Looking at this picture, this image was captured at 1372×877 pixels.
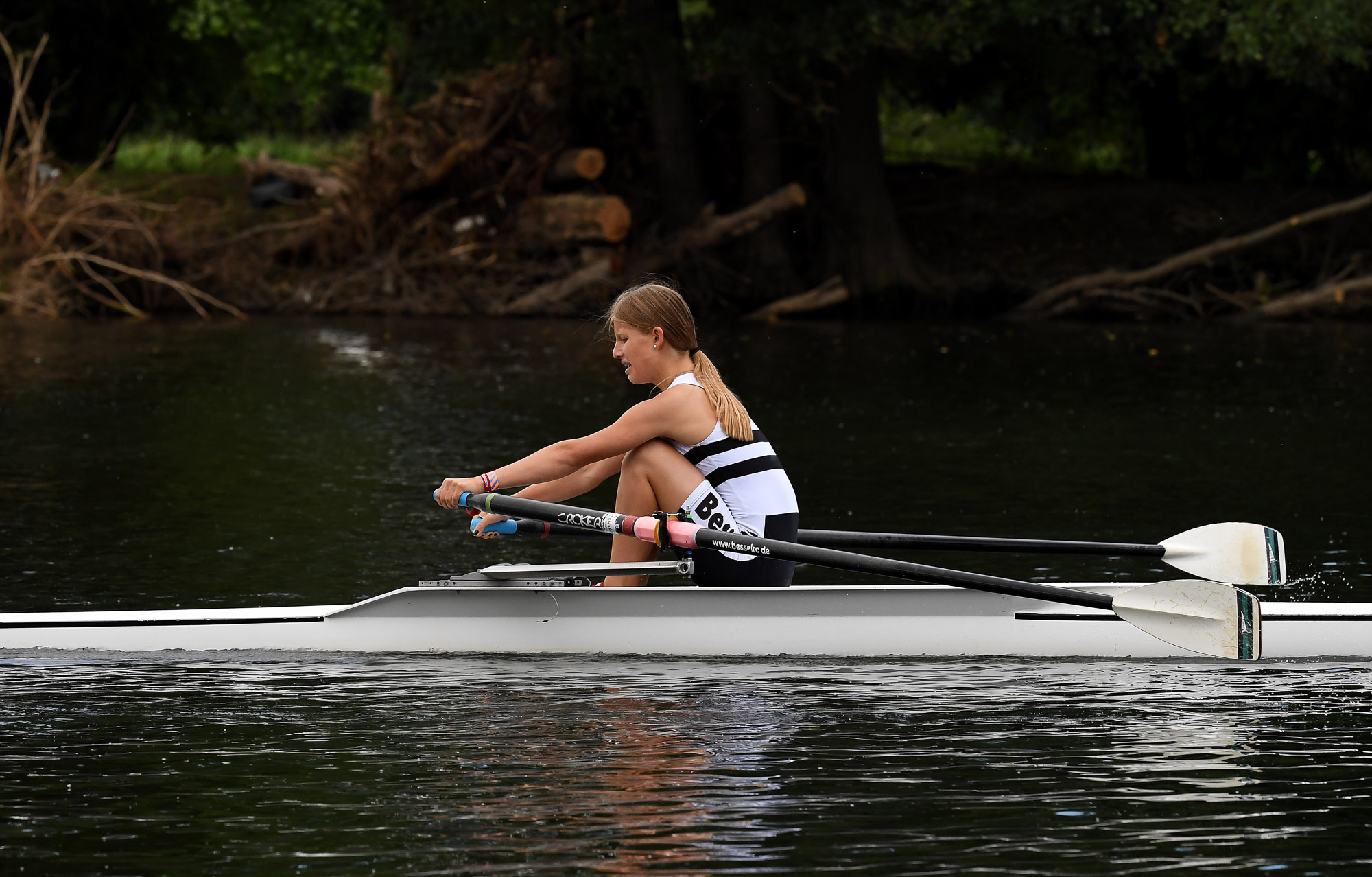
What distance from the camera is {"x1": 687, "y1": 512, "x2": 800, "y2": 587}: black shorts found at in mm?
7223

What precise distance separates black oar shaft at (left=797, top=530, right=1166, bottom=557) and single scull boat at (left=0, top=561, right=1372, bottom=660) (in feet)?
1.37

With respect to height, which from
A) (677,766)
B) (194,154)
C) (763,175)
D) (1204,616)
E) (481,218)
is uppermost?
(194,154)

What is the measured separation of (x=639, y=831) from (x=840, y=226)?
2335 centimetres

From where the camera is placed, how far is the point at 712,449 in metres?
7.14

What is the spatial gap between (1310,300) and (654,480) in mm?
19756

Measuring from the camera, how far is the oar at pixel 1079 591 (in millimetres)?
6895

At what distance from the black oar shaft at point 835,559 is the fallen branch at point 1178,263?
779 inches

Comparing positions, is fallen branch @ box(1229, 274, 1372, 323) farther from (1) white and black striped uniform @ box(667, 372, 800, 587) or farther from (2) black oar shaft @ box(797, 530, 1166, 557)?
(1) white and black striped uniform @ box(667, 372, 800, 587)

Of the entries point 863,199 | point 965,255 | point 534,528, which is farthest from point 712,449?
point 965,255

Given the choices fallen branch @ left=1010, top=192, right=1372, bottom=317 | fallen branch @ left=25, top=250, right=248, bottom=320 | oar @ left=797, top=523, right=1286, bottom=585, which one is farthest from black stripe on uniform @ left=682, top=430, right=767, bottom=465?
fallen branch @ left=1010, top=192, right=1372, bottom=317

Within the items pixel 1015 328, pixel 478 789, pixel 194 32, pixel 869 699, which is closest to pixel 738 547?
pixel 869 699

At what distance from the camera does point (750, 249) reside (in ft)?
92.1

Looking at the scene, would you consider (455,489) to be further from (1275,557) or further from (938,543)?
(1275,557)

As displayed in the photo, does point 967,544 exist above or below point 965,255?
below
